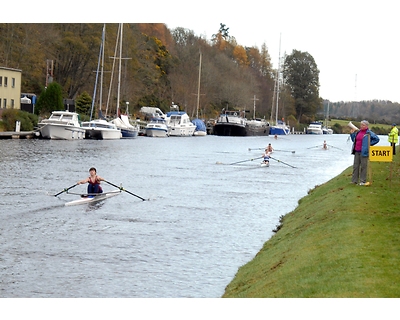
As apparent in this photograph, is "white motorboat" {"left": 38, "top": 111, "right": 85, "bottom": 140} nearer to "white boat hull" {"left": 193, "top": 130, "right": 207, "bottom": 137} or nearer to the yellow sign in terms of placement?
"white boat hull" {"left": 193, "top": 130, "right": 207, "bottom": 137}

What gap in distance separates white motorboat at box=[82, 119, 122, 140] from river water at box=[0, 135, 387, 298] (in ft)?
110

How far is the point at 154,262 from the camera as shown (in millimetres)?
20234

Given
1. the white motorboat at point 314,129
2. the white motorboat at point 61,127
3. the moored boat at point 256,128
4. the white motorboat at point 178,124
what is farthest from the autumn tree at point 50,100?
the white motorboat at point 314,129

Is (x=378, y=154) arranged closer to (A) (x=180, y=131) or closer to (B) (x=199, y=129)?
(A) (x=180, y=131)

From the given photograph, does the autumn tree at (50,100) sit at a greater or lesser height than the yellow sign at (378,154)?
greater

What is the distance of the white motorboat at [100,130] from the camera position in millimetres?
85375

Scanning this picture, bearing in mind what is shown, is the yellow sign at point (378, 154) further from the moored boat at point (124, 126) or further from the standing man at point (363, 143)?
the moored boat at point (124, 126)

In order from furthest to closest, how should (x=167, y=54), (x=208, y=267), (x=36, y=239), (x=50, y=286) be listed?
(x=167, y=54) → (x=36, y=239) → (x=208, y=267) → (x=50, y=286)

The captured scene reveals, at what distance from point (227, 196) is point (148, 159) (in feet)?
80.6

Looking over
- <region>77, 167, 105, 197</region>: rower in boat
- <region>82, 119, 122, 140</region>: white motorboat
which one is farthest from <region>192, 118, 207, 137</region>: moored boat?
<region>77, 167, 105, 197</region>: rower in boat

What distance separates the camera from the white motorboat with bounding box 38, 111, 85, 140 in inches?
3029

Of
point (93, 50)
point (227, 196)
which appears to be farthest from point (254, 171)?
point (93, 50)

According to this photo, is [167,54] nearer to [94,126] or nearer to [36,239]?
[94,126]

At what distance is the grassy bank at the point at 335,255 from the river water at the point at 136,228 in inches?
52.3
